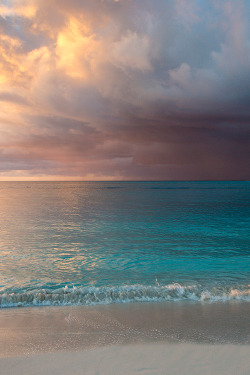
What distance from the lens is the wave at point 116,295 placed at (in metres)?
8.91

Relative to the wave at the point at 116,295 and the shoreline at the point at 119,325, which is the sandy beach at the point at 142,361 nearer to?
the shoreline at the point at 119,325

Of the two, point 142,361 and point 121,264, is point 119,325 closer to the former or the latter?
point 142,361

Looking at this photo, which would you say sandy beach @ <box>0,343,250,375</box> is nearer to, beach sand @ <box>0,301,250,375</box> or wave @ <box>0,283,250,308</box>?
beach sand @ <box>0,301,250,375</box>

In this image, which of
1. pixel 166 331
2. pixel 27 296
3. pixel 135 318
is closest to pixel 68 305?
pixel 27 296

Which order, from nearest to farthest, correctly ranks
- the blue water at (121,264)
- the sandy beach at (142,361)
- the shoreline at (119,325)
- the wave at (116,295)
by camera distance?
the sandy beach at (142,361)
the shoreline at (119,325)
the wave at (116,295)
the blue water at (121,264)

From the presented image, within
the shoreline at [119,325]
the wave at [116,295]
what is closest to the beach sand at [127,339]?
the shoreline at [119,325]

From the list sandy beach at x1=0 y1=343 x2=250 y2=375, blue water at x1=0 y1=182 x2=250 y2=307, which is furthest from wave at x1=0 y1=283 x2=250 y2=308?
sandy beach at x1=0 y1=343 x2=250 y2=375

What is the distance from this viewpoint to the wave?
891cm

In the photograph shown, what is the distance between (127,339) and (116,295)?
3.19m

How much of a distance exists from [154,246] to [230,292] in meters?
9.12

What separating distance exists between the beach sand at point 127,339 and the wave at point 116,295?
1.77ft

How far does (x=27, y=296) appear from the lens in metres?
9.17

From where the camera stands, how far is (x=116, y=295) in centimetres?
934

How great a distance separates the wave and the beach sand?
541 millimetres
